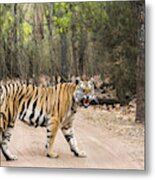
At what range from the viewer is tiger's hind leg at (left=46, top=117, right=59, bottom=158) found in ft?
8.18

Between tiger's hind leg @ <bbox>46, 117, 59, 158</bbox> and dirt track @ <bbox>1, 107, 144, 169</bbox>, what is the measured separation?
0.07 feet

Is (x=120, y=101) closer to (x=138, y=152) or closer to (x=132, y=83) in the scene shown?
(x=132, y=83)

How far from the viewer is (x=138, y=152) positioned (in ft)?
7.87

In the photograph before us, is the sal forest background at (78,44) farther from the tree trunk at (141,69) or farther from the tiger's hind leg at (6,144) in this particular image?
the tiger's hind leg at (6,144)

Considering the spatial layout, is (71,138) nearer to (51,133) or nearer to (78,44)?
(51,133)

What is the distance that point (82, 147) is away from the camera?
246cm

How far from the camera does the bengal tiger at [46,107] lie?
247 cm

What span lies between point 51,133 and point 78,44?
46 centimetres

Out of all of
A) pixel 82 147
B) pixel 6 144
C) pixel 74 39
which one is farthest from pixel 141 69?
pixel 6 144

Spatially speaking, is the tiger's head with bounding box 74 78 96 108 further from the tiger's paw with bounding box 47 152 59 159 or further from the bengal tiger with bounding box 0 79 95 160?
the tiger's paw with bounding box 47 152 59 159

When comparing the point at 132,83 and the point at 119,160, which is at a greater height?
the point at 132,83

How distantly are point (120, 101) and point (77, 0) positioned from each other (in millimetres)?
535

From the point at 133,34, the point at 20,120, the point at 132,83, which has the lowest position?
the point at 20,120

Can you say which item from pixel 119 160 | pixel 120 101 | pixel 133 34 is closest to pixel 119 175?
pixel 119 160
